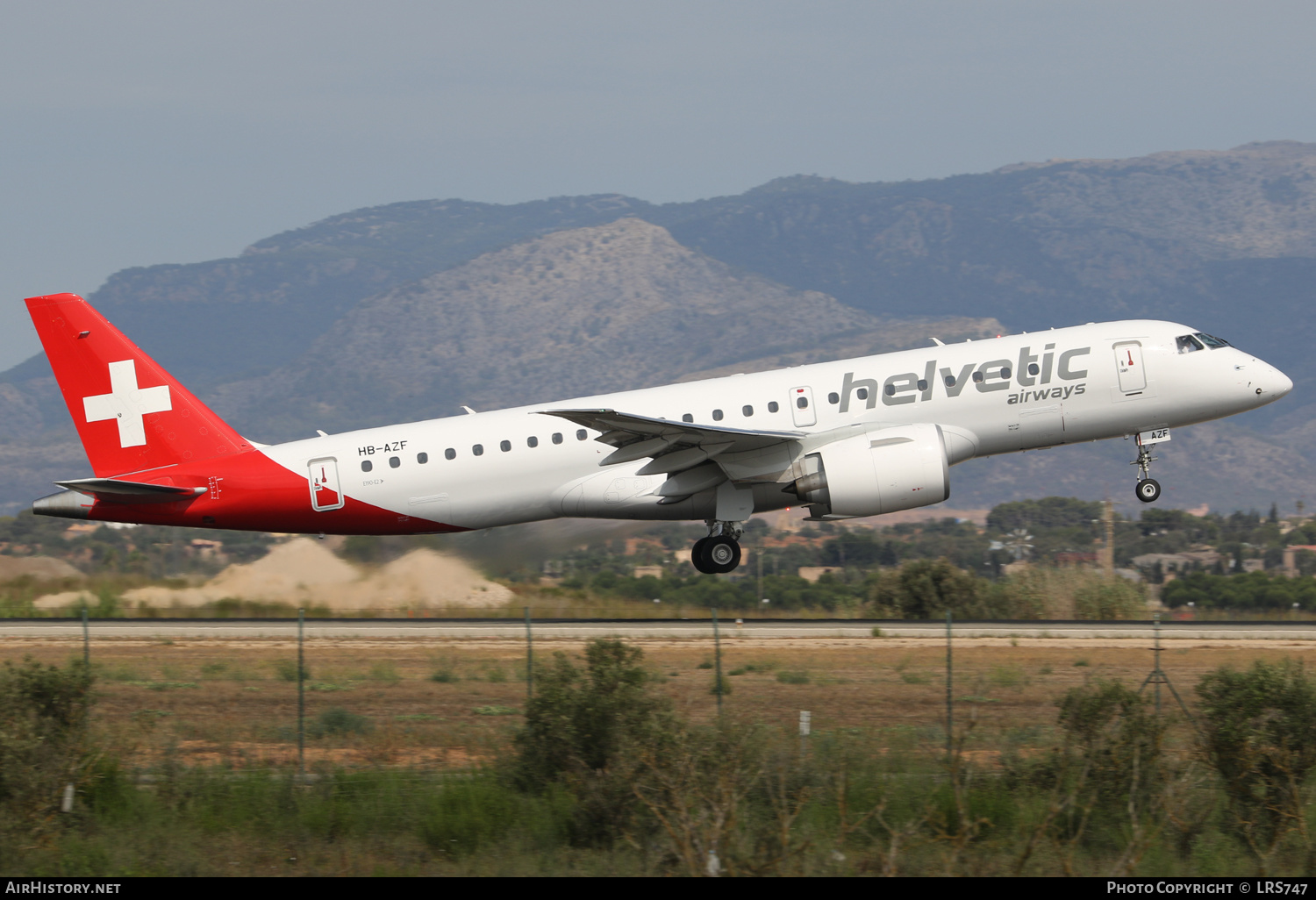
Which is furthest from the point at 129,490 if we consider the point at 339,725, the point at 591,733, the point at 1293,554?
the point at 1293,554

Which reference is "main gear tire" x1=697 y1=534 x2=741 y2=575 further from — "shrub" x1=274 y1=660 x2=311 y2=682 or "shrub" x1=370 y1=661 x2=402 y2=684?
"shrub" x1=274 y1=660 x2=311 y2=682

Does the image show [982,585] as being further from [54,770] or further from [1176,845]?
[54,770]

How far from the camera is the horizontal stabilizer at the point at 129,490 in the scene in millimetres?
27438

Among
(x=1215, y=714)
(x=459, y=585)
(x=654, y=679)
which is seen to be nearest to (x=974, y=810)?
(x=1215, y=714)

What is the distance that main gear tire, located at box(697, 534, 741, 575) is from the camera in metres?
28.6

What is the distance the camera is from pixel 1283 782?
46.5 feet

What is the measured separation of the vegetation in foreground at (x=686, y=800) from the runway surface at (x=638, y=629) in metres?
10.8

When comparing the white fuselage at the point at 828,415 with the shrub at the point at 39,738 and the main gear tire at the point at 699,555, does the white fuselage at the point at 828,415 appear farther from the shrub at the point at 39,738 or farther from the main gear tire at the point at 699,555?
the shrub at the point at 39,738

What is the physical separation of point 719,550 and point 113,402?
1328 cm

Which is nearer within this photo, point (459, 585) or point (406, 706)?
point (406, 706)

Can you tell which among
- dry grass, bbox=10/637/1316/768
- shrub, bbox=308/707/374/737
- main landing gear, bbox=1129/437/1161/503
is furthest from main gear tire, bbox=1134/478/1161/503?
shrub, bbox=308/707/374/737

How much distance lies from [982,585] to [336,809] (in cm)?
2392

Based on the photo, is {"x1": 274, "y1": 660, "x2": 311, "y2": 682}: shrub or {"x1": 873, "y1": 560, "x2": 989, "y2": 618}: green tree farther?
{"x1": 873, "y1": 560, "x2": 989, "y2": 618}: green tree

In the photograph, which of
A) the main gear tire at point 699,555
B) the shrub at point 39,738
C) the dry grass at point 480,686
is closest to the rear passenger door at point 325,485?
the dry grass at point 480,686
